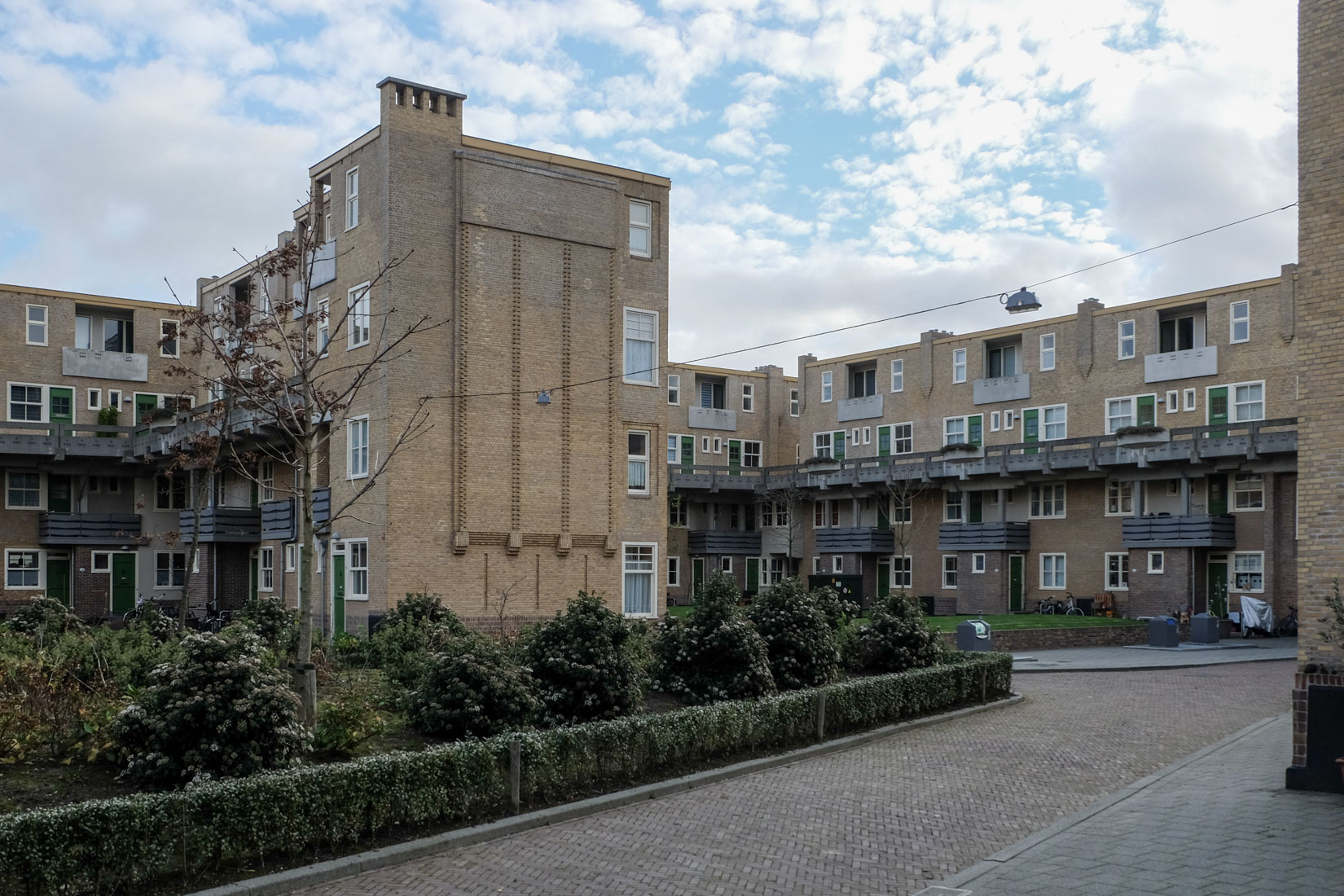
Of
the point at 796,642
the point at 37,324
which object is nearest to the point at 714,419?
the point at 37,324

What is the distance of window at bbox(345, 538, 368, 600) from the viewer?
92.7 ft

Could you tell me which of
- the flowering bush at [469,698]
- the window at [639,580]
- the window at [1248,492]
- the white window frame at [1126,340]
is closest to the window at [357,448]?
the window at [639,580]

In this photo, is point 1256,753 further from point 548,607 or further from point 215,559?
point 215,559

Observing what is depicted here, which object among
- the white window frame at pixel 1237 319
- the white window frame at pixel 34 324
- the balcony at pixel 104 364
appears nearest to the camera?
the white window frame at pixel 1237 319

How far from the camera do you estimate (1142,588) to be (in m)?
43.2

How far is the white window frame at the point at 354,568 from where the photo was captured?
2817 cm

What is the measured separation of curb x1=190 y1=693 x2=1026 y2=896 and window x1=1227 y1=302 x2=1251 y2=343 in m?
31.9

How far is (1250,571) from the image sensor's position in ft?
135

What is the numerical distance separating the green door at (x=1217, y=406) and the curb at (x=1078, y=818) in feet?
92.7

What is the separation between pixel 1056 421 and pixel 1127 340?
178 inches

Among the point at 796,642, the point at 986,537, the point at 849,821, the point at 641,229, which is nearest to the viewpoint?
the point at 849,821

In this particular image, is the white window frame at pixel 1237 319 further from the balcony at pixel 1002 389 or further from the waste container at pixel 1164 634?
the waste container at pixel 1164 634

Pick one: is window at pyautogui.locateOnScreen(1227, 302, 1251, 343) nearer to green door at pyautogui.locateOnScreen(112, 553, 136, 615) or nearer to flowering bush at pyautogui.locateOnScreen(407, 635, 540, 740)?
flowering bush at pyautogui.locateOnScreen(407, 635, 540, 740)

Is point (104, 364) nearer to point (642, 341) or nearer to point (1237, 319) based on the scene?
point (642, 341)
